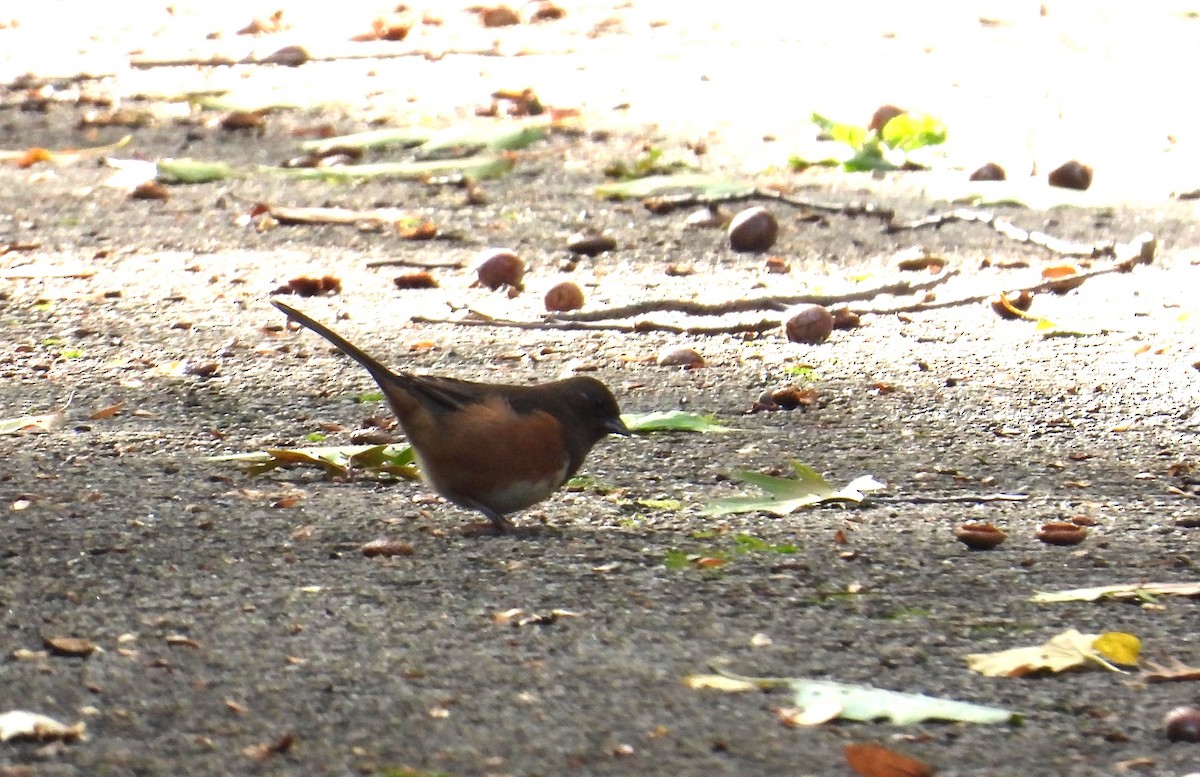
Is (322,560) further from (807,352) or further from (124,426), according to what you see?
(807,352)

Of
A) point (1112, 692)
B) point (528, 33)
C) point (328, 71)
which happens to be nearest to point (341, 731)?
point (1112, 692)

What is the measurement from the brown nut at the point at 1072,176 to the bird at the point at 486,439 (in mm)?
4427

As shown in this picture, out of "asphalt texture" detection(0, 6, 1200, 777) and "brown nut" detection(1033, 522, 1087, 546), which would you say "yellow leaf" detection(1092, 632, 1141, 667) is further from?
"brown nut" detection(1033, 522, 1087, 546)

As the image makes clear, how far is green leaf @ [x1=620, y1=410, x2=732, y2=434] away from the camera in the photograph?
4.79m

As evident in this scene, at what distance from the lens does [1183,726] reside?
2.75 metres

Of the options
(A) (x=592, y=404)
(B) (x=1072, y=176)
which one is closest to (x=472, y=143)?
(B) (x=1072, y=176)

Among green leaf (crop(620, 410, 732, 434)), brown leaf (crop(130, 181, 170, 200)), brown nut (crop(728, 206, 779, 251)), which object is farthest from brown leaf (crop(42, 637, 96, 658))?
brown leaf (crop(130, 181, 170, 200))

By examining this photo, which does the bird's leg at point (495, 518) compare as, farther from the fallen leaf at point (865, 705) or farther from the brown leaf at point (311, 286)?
the brown leaf at point (311, 286)

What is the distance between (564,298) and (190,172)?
2.88m

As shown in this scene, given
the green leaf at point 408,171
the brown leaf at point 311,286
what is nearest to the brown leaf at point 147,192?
the green leaf at point 408,171

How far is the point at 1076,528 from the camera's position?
390 cm

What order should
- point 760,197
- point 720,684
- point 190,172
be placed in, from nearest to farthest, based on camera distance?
point 720,684, point 760,197, point 190,172

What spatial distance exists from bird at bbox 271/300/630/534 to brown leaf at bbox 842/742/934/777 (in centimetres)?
147

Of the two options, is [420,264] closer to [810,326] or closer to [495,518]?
[810,326]
